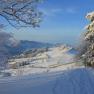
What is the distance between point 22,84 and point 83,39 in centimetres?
1886

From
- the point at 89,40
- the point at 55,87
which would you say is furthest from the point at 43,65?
the point at 55,87

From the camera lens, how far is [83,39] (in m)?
33.7

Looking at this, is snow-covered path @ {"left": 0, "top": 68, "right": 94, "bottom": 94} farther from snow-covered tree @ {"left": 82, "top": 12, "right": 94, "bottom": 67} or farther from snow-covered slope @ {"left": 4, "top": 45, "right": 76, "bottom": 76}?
snow-covered tree @ {"left": 82, "top": 12, "right": 94, "bottom": 67}

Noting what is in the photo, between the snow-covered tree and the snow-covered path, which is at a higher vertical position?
the snow-covered tree

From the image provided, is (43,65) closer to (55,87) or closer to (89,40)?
(89,40)

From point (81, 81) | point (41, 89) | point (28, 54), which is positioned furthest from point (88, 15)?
point (28, 54)

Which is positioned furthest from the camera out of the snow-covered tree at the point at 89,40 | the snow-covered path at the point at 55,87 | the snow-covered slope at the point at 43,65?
the snow-covered slope at the point at 43,65

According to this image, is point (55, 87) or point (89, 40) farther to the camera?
point (89, 40)

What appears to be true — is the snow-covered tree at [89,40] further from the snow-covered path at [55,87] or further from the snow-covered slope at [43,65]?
the snow-covered path at [55,87]

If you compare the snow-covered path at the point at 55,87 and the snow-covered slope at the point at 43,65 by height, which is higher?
the snow-covered slope at the point at 43,65

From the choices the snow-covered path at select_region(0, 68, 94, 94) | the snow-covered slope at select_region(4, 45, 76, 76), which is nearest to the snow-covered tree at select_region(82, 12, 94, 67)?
the snow-covered slope at select_region(4, 45, 76, 76)

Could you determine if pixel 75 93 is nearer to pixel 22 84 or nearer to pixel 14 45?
pixel 22 84

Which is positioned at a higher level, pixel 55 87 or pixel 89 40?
pixel 89 40

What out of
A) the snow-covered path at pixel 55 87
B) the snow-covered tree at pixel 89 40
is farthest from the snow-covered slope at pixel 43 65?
the snow-covered path at pixel 55 87
